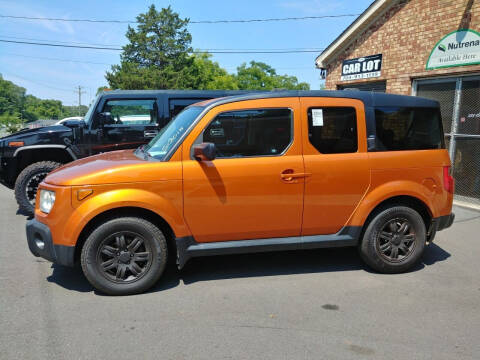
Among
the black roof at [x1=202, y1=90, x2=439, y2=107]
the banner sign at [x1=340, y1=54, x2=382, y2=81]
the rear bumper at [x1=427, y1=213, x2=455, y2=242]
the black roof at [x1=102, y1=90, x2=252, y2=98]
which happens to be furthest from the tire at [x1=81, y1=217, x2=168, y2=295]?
the banner sign at [x1=340, y1=54, x2=382, y2=81]

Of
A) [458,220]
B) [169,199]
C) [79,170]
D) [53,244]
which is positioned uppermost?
[79,170]

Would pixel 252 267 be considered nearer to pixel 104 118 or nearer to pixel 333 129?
pixel 333 129

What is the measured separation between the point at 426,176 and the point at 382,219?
70 centimetres

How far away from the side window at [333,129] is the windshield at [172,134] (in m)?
1.16

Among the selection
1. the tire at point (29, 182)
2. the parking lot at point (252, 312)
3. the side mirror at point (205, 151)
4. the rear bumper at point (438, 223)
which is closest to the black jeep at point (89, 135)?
the tire at point (29, 182)

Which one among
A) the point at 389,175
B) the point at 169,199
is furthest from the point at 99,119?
the point at 389,175

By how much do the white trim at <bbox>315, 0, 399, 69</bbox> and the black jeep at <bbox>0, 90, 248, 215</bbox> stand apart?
491 centimetres

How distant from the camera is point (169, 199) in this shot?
3.72 meters

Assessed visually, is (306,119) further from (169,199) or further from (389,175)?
(169,199)

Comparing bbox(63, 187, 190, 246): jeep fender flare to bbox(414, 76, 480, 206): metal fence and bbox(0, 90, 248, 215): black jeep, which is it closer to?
bbox(0, 90, 248, 215): black jeep

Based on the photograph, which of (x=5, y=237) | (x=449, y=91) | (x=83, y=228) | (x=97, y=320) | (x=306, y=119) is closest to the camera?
(x=97, y=320)

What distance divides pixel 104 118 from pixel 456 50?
23.1ft

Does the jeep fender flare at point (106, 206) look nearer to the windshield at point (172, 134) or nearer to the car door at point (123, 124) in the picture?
the windshield at point (172, 134)

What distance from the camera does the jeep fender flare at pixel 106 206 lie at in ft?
11.6
